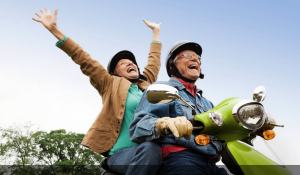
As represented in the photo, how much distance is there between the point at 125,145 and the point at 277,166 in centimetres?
199

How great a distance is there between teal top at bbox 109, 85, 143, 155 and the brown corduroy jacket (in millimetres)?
68

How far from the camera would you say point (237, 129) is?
2070 mm

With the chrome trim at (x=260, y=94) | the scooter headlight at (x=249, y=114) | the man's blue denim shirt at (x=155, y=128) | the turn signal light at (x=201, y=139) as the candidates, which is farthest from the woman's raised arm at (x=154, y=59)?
the scooter headlight at (x=249, y=114)

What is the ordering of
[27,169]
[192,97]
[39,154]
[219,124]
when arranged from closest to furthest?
[219,124] → [192,97] → [27,169] → [39,154]

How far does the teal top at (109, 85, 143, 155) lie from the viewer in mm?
3686

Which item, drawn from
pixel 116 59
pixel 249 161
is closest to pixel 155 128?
pixel 249 161

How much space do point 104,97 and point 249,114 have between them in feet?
8.99

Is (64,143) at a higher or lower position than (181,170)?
lower

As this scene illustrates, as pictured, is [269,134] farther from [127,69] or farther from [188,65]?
[127,69]

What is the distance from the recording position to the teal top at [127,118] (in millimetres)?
3686

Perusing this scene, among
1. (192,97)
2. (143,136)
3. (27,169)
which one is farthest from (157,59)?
(27,169)

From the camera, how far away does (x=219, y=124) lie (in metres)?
2.06

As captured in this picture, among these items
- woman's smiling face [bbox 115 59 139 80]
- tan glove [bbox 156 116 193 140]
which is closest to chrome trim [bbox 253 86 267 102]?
tan glove [bbox 156 116 193 140]

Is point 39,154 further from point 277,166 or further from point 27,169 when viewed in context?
point 277,166
